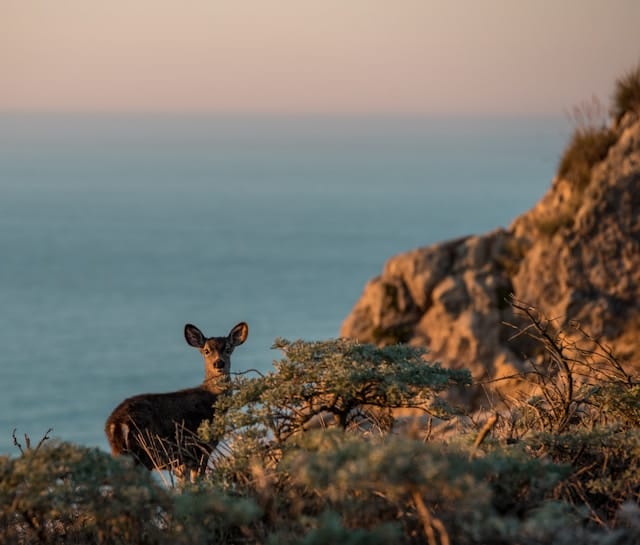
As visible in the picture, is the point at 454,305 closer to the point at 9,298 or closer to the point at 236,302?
the point at 236,302

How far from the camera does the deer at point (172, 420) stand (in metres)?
8.81

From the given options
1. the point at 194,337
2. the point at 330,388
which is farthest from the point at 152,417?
the point at 330,388

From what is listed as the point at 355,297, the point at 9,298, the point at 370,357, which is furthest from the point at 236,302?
the point at 370,357

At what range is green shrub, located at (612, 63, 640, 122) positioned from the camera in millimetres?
24188

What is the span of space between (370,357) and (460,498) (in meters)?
2.67

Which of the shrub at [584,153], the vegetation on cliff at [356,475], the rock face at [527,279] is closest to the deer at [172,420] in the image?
the vegetation on cliff at [356,475]

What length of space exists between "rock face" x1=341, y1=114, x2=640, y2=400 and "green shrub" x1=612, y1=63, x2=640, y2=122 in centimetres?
48

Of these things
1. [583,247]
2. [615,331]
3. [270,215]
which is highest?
[583,247]

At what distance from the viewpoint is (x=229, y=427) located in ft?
25.1

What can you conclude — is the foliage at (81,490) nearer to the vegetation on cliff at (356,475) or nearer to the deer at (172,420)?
the vegetation on cliff at (356,475)

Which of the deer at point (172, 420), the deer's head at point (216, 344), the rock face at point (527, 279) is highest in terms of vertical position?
the deer's head at point (216, 344)

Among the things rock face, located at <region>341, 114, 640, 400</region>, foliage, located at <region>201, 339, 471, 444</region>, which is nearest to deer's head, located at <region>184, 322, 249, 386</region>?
foliage, located at <region>201, 339, 471, 444</region>

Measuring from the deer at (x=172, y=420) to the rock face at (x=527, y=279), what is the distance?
12.7 metres

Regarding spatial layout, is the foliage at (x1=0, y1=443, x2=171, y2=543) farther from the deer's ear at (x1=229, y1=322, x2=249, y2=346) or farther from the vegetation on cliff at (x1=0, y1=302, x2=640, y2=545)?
the deer's ear at (x1=229, y1=322, x2=249, y2=346)
